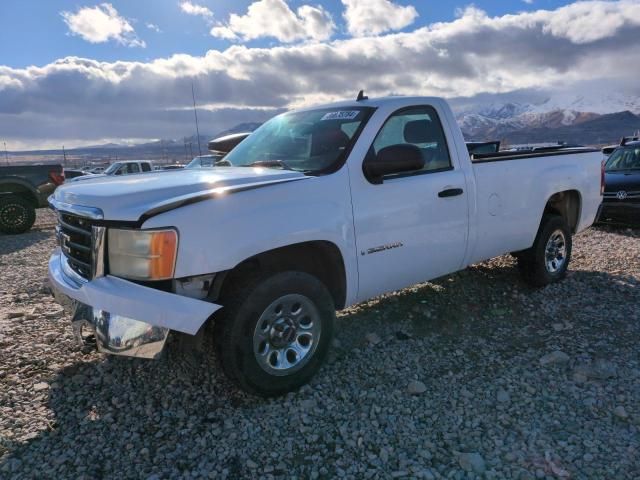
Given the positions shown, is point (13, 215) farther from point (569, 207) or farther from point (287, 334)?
point (569, 207)

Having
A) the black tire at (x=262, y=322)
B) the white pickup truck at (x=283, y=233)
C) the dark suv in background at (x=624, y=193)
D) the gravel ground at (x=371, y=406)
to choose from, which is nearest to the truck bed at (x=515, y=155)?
the white pickup truck at (x=283, y=233)

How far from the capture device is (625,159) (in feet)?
31.4

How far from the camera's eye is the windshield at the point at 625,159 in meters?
9.35

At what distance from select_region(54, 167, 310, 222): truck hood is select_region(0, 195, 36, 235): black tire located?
9078 mm

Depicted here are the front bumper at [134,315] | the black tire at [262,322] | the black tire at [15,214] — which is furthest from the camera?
the black tire at [15,214]

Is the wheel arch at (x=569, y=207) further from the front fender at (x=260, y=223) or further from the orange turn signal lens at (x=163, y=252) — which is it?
the orange turn signal lens at (x=163, y=252)

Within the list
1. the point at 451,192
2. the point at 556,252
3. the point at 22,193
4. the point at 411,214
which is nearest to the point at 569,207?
the point at 556,252

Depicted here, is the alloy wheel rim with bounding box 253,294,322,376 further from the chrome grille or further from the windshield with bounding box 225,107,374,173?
the chrome grille

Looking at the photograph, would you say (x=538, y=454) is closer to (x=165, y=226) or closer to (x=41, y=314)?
(x=165, y=226)

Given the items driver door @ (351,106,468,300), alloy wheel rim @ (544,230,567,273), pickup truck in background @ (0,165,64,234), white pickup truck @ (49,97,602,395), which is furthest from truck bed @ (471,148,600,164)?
pickup truck in background @ (0,165,64,234)

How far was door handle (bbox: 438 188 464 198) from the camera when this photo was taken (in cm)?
386

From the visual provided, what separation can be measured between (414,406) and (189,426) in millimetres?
1398

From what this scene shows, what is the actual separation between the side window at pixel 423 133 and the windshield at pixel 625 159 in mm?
7028

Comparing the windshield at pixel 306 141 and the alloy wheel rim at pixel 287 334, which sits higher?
the windshield at pixel 306 141
